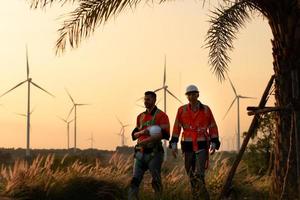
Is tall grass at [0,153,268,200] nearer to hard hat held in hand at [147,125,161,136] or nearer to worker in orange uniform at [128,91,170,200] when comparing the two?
worker in orange uniform at [128,91,170,200]

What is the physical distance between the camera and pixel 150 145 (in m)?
13.2

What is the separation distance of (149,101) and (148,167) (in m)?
1.18

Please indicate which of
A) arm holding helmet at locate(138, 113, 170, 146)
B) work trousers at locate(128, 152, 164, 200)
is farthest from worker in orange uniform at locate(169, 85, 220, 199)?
work trousers at locate(128, 152, 164, 200)

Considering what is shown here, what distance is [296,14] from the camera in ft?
43.4

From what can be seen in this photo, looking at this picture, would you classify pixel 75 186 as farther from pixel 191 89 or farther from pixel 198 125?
pixel 191 89

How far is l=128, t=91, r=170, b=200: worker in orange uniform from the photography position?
13.2 m

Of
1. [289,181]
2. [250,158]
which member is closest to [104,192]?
[289,181]

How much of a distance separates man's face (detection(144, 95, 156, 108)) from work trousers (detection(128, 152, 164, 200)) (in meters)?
0.83

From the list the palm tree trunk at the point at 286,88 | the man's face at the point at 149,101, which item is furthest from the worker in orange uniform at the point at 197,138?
the palm tree trunk at the point at 286,88

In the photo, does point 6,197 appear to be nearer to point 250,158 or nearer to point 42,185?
point 42,185

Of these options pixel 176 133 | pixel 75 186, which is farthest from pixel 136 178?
pixel 75 186

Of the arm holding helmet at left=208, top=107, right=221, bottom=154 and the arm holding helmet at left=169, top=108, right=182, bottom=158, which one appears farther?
the arm holding helmet at left=169, top=108, right=182, bottom=158

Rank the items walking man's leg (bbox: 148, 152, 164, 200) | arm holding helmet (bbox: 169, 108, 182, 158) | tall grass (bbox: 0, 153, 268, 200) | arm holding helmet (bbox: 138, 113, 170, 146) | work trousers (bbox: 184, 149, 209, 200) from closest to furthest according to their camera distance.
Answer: work trousers (bbox: 184, 149, 209, 200)
arm holding helmet (bbox: 138, 113, 170, 146)
walking man's leg (bbox: 148, 152, 164, 200)
arm holding helmet (bbox: 169, 108, 182, 158)
tall grass (bbox: 0, 153, 268, 200)

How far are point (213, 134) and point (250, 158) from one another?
33.1 feet
